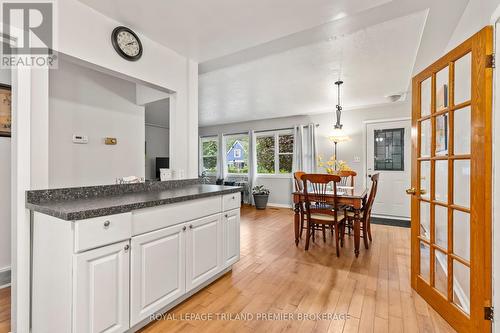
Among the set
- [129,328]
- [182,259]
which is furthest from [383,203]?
[129,328]

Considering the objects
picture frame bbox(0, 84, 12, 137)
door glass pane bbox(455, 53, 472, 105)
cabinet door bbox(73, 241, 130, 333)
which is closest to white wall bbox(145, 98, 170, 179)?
picture frame bbox(0, 84, 12, 137)

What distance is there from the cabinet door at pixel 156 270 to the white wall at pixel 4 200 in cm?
165

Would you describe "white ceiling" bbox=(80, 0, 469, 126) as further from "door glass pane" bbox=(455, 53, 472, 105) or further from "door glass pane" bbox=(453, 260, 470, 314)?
"door glass pane" bbox=(453, 260, 470, 314)

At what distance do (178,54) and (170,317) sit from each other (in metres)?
2.58

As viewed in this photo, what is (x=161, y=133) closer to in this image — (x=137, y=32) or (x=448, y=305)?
(x=137, y=32)

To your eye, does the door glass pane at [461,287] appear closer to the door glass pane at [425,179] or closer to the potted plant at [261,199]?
the door glass pane at [425,179]

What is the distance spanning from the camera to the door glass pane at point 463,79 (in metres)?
1.61

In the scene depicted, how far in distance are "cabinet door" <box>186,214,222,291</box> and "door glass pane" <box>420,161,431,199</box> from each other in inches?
72.3

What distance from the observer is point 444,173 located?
1757 mm

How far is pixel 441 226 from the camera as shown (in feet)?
5.92

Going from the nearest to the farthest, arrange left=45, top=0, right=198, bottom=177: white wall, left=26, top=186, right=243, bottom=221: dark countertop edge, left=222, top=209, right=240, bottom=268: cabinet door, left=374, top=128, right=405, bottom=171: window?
left=26, top=186, right=243, bottom=221: dark countertop edge
left=45, top=0, right=198, bottom=177: white wall
left=222, top=209, right=240, bottom=268: cabinet door
left=374, top=128, right=405, bottom=171: window

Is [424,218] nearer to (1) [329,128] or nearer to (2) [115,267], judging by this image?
(2) [115,267]

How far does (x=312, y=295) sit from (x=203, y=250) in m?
1.04

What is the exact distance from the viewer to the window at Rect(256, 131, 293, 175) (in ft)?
20.5
